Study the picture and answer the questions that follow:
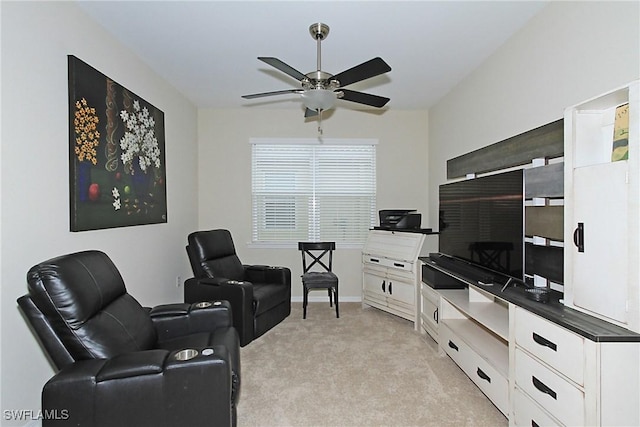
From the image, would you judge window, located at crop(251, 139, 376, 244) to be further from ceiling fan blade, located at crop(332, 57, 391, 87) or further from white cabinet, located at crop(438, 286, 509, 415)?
ceiling fan blade, located at crop(332, 57, 391, 87)

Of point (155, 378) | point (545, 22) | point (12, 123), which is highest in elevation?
point (545, 22)

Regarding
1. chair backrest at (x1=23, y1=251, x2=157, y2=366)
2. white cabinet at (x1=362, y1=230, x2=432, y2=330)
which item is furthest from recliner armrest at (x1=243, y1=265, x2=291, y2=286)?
chair backrest at (x1=23, y1=251, x2=157, y2=366)

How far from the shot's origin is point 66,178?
7.64ft

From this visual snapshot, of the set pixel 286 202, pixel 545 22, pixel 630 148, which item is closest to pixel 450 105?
pixel 545 22

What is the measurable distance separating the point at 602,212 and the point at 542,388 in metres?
0.94

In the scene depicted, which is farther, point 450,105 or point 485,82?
point 450,105

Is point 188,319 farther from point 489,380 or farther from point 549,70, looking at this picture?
point 549,70

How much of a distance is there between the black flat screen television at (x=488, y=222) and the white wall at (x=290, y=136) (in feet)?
4.98

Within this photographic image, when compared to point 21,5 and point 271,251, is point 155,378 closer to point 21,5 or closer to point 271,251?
point 21,5

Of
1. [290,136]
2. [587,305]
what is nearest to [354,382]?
[587,305]

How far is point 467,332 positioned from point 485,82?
2.29 meters

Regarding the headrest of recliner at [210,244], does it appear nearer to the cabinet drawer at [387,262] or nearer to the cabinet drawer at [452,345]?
the cabinet drawer at [387,262]

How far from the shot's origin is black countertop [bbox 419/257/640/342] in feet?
4.89

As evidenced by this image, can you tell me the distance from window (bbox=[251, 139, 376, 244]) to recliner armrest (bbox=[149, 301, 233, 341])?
102 inches
